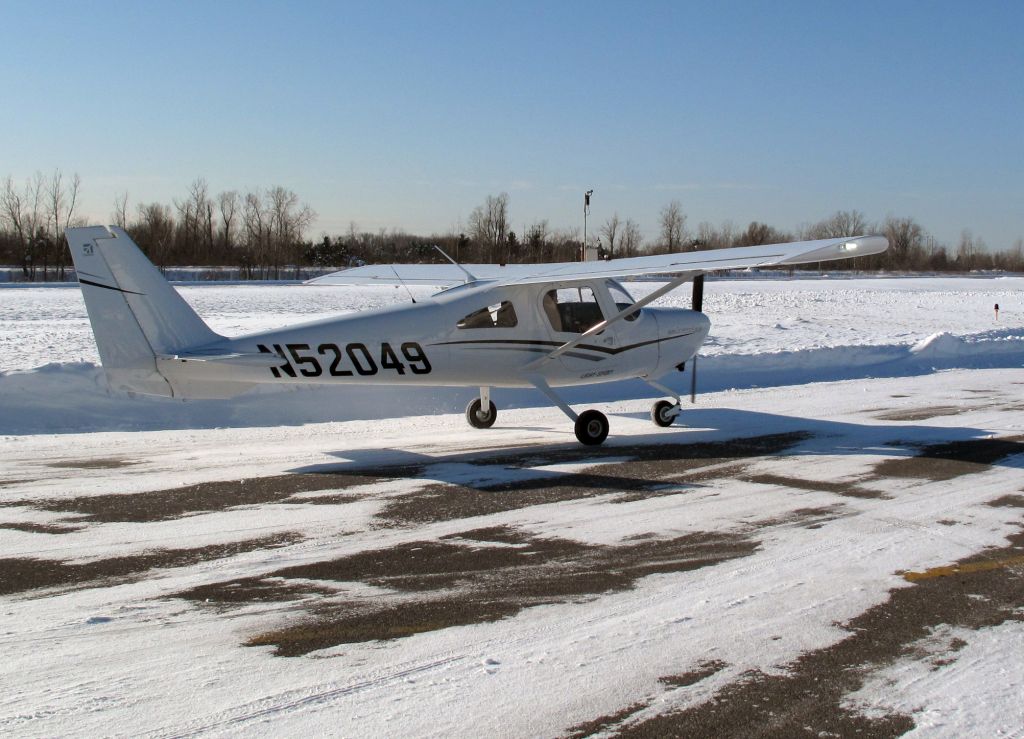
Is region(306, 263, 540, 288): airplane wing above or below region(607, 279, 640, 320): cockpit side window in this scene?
above

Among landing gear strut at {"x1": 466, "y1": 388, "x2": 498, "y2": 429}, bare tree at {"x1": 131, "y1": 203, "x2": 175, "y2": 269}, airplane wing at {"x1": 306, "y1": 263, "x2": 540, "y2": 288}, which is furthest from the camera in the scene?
bare tree at {"x1": 131, "y1": 203, "x2": 175, "y2": 269}

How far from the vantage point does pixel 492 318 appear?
10.3 metres

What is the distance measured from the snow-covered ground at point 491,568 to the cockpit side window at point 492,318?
4.17 feet

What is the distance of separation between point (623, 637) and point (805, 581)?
1505 millimetres

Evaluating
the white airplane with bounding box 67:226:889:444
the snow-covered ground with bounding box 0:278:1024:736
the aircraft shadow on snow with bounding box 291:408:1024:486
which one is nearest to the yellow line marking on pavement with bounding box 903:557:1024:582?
the snow-covered ground with bounding box 0:278:1024:736

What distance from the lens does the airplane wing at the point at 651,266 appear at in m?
8.52

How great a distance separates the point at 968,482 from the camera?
27.3ft

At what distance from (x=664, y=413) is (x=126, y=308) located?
6.11 metres

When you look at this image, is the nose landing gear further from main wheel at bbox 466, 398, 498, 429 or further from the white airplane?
main wheel at bbox 466, 398, 498, 429

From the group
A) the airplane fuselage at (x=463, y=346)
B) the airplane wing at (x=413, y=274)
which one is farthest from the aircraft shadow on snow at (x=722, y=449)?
the airplane wing at (x=413, y=274)

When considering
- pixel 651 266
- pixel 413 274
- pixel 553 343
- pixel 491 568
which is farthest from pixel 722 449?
pixel 413 274

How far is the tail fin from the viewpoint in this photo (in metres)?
8.02

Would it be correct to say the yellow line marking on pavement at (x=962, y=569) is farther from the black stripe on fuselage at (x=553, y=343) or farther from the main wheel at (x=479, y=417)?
the main wheel at (x=479, y=417)

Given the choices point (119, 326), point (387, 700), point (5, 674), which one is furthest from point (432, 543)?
point (119, 326)
